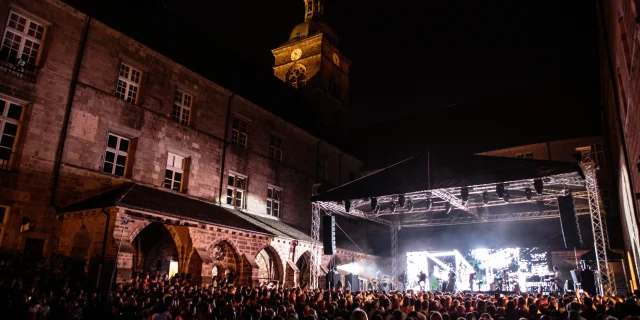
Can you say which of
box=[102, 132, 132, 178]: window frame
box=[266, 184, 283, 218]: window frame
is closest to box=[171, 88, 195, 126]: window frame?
box=[102, 132, 132, 178]: window frame

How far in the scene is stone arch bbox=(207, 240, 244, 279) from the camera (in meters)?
17.1

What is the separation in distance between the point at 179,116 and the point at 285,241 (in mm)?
7557

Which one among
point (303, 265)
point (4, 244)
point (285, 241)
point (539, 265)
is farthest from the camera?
point (303, 265)

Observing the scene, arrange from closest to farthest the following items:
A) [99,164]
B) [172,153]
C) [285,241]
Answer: [99,164], [172,153], [285,241]

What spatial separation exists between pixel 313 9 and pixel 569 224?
1192 inches

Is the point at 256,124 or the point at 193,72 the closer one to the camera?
the point at 193,72

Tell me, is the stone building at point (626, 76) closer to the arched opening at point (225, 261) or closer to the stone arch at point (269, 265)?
the stone arch at point (269, 265)

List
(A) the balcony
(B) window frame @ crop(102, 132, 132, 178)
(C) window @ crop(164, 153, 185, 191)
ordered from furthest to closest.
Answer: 1. (C) window @ crop(164, 153, 185, 191)
2. (B) window frame @ crop(102, 132, 132, 178)
3. (A) the balcony

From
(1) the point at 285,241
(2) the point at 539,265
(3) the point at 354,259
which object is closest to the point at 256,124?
(1) the point at 285,241

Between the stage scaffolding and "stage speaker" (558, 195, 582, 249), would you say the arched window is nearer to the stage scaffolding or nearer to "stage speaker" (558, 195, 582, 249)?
the stage scaffolding

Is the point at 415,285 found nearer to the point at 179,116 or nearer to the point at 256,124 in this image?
the point at 256,124

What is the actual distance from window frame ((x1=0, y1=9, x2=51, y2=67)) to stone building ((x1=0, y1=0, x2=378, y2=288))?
1.5 inches

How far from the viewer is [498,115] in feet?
101

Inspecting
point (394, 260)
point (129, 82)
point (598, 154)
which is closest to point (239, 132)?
point (129, 82)
